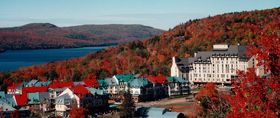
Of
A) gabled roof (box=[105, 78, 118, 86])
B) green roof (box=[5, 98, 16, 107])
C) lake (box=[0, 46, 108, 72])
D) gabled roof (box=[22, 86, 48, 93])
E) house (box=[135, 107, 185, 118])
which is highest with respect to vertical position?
lake (box=[0, 46, 108, 72])

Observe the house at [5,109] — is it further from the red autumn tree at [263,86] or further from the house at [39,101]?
the red autumn tree at [263,86]

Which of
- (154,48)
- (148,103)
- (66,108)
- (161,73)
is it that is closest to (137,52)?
(154,48)

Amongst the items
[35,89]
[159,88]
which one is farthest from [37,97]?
[159,88]

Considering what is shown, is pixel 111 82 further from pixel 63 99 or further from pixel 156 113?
pixel 156 113

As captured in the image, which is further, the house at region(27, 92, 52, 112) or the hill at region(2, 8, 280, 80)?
the hill at region(2, 8, 280, 80)

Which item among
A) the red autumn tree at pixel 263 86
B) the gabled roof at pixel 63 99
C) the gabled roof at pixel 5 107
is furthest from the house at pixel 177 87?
the red autumn tree at pixel 263 86

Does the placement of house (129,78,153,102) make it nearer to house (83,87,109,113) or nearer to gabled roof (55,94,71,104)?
house (83,87,109,113)

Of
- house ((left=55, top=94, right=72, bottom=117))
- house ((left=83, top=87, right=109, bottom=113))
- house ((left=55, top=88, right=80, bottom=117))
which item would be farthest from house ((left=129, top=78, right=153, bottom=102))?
house ((left=55, top=94, right=72, bottom=117))
